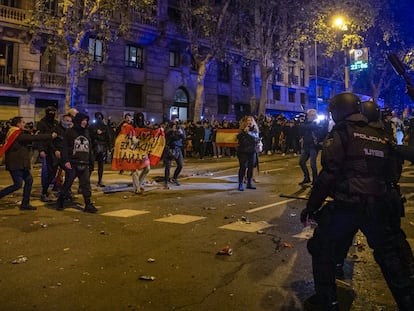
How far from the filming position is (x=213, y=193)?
35.2 feet

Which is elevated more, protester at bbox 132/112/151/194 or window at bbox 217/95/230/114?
window at bbox 217/95/230/114

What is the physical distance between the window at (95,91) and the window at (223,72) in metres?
12.1

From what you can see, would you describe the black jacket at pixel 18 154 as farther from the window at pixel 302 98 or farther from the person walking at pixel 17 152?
the window at pixel 302 98

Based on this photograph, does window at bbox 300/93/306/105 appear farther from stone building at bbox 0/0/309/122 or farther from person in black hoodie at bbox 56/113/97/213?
person in black hoodie at bbox 56/113/97/213

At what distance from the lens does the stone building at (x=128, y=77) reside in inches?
1077

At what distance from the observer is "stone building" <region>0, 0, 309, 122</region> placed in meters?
27.4

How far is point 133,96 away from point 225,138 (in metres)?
12.9

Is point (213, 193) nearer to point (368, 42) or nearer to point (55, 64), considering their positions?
point (55, 64)

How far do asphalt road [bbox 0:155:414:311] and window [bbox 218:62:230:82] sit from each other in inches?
1212

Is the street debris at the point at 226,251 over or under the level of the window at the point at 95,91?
under

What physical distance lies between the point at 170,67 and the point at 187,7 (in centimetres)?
685

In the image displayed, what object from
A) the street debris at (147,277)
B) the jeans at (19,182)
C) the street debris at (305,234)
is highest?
the jeans at (19,182)

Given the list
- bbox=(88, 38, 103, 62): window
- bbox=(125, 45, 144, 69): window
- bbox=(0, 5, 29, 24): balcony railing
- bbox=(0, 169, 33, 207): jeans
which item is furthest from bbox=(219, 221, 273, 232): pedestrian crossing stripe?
bbox=(125, 45, 144, 69): window

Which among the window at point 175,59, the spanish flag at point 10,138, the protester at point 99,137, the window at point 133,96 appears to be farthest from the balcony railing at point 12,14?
the spanish flag at point 10,138
